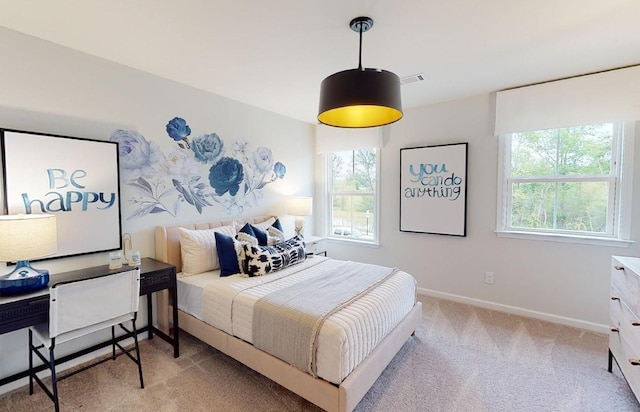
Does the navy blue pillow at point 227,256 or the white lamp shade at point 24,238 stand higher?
the white lamp shade at point 24,238

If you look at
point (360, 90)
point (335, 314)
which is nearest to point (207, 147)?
point (360, 90)

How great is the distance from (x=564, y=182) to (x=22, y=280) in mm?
4505

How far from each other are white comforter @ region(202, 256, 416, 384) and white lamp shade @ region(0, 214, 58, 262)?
108cm

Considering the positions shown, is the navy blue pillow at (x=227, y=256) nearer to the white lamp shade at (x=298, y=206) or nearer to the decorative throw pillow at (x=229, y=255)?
the decorative throw pillow at (x=229, y=255)

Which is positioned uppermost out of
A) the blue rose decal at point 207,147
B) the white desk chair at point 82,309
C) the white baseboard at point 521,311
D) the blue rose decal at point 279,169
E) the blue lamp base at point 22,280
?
the blue rose decal at point 207,147

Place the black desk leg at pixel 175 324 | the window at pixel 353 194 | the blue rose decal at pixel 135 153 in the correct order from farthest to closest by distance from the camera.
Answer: the window at pixel 353 194, the blue rose decal at pixel 135 153, the black desk leg at pixel 175 324

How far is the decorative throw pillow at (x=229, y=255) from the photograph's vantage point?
8.77 ft

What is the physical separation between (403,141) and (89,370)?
391 cm

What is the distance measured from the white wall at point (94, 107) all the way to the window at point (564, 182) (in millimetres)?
3113

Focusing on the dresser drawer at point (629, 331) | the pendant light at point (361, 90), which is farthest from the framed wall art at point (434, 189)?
the pendant light at point (361, 90)

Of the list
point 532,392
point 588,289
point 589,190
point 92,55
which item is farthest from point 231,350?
point 589,190

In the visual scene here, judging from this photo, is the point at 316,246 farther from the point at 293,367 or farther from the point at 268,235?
the point at 293,367

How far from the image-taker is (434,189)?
3.59m

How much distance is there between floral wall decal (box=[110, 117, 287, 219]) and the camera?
264cm
